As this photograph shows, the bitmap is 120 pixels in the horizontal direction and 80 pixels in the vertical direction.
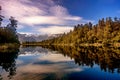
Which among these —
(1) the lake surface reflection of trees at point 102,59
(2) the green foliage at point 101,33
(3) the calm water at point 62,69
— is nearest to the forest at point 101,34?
(2) the green foliage at point 101,33

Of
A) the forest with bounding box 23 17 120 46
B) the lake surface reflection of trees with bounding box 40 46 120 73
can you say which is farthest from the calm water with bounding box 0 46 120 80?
the forest with bounding box 23 17 120 46

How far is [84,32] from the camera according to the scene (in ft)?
550

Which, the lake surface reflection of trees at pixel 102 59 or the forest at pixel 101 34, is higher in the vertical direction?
the forest at pixel 101 34

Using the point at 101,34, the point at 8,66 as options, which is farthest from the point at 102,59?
the point at 101,34

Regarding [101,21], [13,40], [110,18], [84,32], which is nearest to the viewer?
[13,40]

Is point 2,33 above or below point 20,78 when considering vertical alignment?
above

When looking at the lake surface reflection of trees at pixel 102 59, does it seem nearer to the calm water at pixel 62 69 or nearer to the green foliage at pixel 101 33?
the calm water at pixel 62 69

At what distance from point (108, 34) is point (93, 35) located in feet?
67.9

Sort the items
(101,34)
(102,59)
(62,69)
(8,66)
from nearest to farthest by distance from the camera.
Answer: (62,69)
(8,66)
(102,59)
(101,34)

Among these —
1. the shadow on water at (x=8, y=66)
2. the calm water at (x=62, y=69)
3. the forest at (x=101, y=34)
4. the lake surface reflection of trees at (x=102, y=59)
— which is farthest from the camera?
the forest at (x=101, y=34)

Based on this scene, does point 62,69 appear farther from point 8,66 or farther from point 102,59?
point 102,59

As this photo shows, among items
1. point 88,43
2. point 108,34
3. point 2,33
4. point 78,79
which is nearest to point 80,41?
point 88,43

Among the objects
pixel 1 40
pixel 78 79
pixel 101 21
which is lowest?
pixel 78 79

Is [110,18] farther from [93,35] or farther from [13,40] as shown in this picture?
[13,40]
